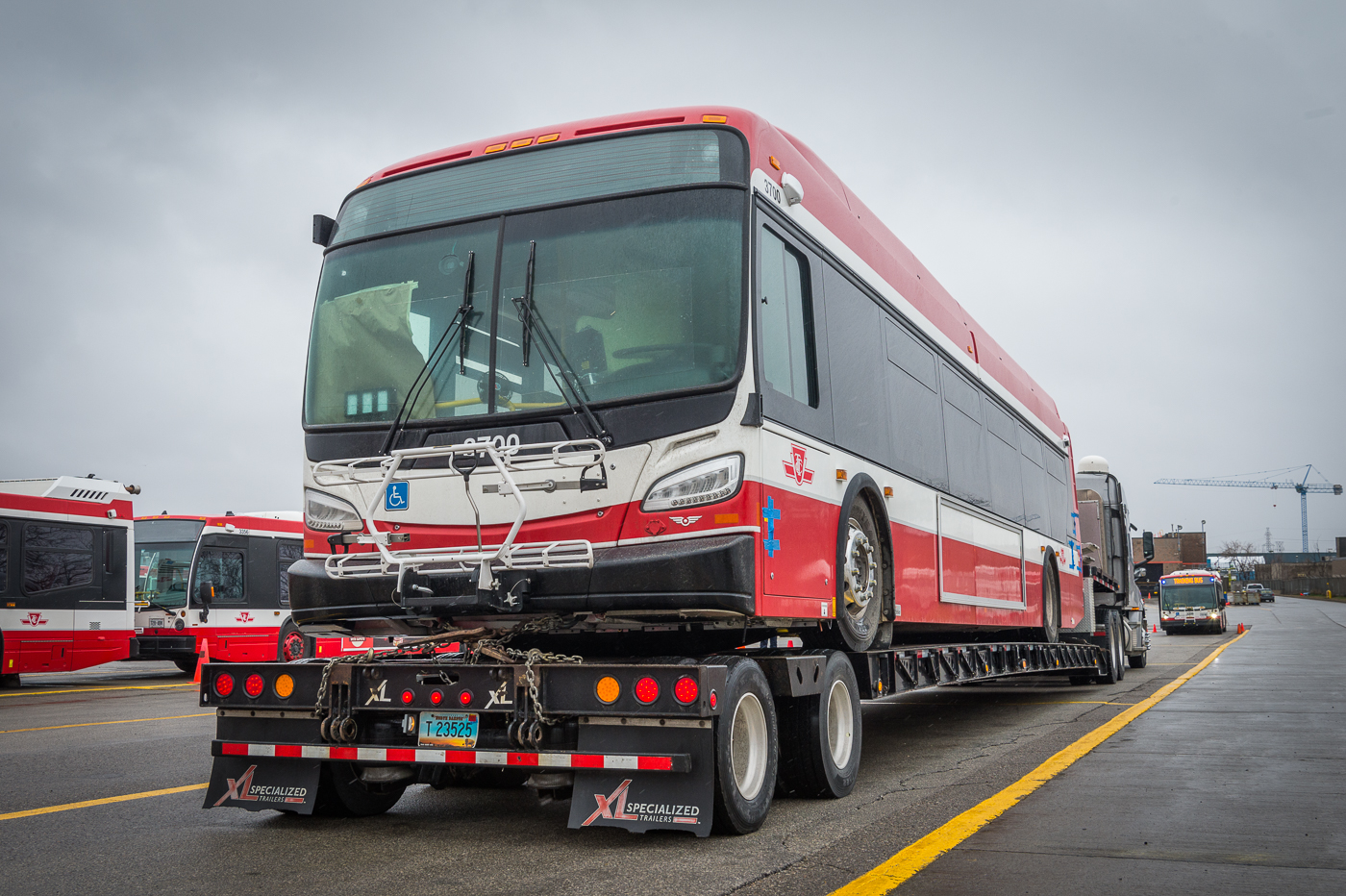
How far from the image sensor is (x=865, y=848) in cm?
524

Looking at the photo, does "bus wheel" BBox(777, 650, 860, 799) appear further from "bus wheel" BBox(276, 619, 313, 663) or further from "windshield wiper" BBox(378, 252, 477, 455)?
"bus wheel" BBox(276, 619, 313, 663)

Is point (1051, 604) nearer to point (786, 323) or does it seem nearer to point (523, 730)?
point (786, 323)

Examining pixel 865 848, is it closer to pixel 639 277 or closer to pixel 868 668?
pixel 868 668

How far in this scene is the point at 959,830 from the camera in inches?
224

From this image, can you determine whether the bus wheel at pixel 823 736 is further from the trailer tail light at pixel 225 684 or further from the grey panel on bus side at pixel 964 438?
the grey panel on bus side at pixel 964 438

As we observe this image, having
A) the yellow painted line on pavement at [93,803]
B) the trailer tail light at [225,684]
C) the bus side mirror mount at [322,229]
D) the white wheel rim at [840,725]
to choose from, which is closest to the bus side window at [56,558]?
the yellow painted line on pavement at [93,803]

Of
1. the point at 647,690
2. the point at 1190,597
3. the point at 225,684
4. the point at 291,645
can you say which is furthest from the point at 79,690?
the point at 1190,597

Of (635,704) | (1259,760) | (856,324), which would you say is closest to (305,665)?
(635,704)

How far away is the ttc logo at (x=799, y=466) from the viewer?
231 inches

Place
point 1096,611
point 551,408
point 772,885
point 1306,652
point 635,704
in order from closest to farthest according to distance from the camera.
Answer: point 772,885
point 635,704
point 551,408
point 1096,611
point 1306,652

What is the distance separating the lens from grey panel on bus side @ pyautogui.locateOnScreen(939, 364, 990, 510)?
9648 millimetres

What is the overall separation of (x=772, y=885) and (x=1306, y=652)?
24274 mm

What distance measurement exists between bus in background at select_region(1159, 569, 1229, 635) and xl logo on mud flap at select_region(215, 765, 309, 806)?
142 feet

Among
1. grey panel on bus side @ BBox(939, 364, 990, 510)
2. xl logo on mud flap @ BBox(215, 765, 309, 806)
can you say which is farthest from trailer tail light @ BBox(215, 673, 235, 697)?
grey panel on bus side @ BBox(939, 364, 990, 510)
